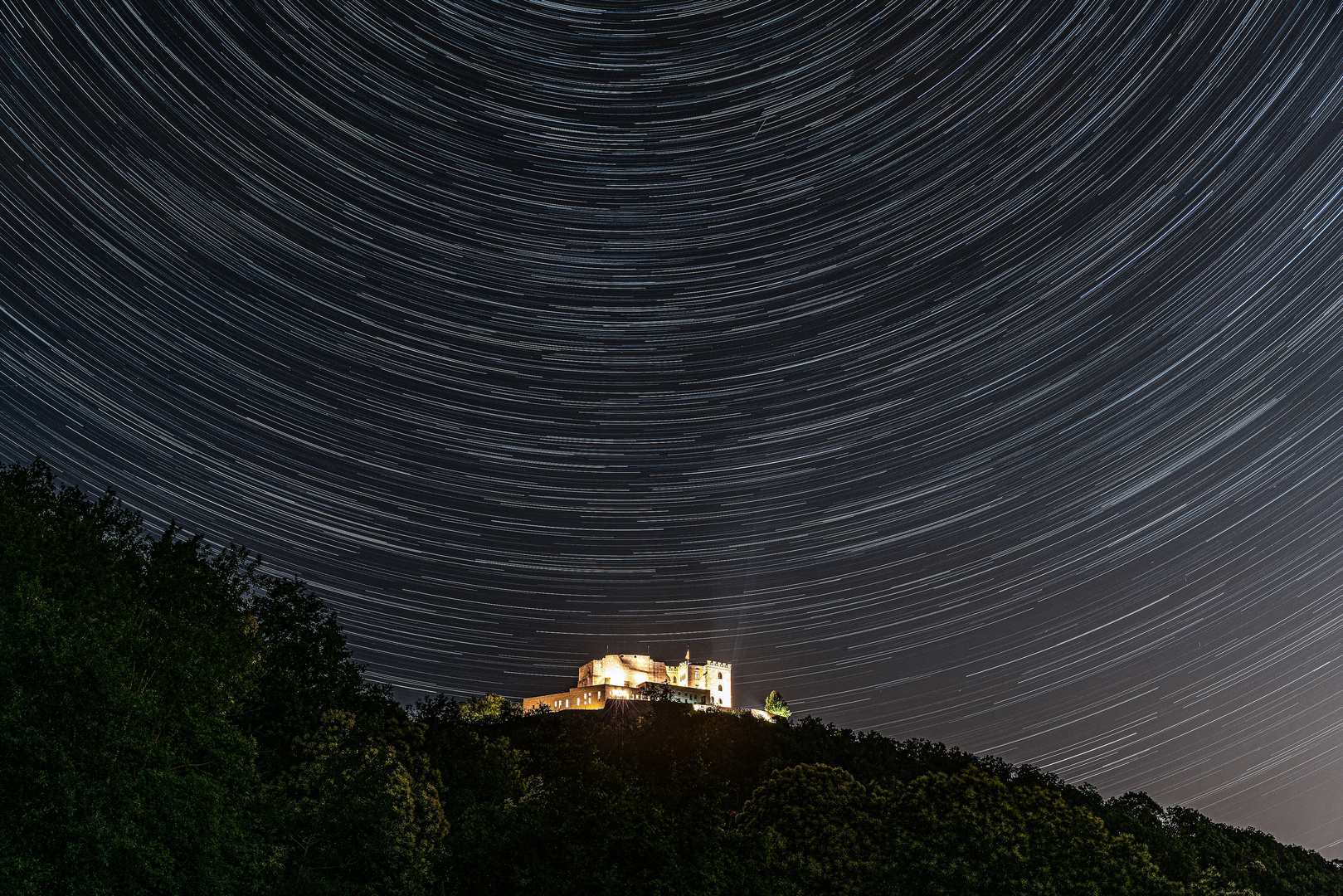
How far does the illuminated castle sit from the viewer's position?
5133 inches

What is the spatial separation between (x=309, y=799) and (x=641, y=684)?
103974 mm

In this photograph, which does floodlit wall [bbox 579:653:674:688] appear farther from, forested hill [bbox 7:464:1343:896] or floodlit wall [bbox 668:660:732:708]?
forested hill [bbox 7:464:1343:896]

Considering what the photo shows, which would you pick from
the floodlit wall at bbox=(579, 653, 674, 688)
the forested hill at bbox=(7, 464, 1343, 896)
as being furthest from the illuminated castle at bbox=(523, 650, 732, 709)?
the forested hill at bbox=(7, 464, 1343, 896)

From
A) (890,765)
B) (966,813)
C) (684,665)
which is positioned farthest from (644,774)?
(684,665)

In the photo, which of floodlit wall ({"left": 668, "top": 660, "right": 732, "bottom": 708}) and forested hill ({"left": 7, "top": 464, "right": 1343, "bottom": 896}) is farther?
floodlit wall ({"left": 668, "top": 660, "right": 732, "bottom": 708})

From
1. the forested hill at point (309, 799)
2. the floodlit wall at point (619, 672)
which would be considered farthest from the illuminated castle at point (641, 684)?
the forested hill at point (309, 799)

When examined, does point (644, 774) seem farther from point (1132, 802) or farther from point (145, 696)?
point (145, 696)

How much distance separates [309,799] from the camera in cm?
3422

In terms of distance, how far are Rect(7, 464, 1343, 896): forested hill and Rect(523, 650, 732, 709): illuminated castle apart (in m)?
76.2

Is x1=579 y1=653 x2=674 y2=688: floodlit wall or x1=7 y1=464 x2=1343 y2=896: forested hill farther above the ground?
x1=579 y1=653 x2=674 y2=688: floodlit wall

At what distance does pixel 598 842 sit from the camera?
30.8m

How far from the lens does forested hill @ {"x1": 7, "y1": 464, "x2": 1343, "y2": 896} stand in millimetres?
22156

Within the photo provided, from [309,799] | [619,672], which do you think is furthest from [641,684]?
[309,799]

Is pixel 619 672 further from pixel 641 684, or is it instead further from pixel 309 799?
pixel 309 799
